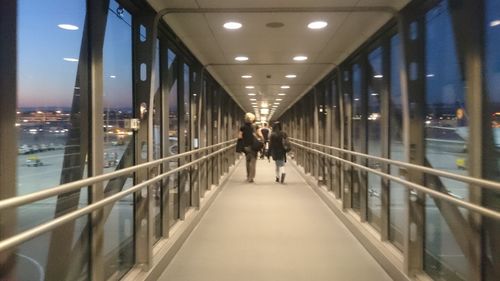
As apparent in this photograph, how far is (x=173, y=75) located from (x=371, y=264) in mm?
2982

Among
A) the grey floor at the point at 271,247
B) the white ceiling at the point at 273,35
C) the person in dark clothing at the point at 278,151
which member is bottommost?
the grey floor at the point at 271,247

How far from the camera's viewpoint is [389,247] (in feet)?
14.0

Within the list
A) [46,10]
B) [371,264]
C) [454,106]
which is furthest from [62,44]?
[371,264]

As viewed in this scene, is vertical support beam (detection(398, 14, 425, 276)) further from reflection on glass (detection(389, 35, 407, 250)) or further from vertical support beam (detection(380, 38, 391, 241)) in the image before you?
vertical support beam (detection(380, 38, 391, 241))

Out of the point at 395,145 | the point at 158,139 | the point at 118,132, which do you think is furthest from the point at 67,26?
the point at 395,145

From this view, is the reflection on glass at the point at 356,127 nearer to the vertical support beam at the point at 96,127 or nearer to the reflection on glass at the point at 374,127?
the reflection on glass at the point at 374,127

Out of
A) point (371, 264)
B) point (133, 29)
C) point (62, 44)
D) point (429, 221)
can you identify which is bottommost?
point (371, 264)

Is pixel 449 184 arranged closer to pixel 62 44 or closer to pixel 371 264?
pixel 371 264

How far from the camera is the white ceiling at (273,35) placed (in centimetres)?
399

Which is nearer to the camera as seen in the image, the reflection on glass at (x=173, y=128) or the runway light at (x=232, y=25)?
the runway light at (x=232, y=25)

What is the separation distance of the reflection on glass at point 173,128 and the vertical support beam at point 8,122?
3151mm

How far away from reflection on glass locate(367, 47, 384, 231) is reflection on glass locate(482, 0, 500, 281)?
2.18 metres

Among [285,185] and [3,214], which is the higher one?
[3,214]

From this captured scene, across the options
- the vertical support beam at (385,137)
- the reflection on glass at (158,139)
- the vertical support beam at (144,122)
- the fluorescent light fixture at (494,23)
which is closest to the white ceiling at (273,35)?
the vertical support beam at (144,122)
